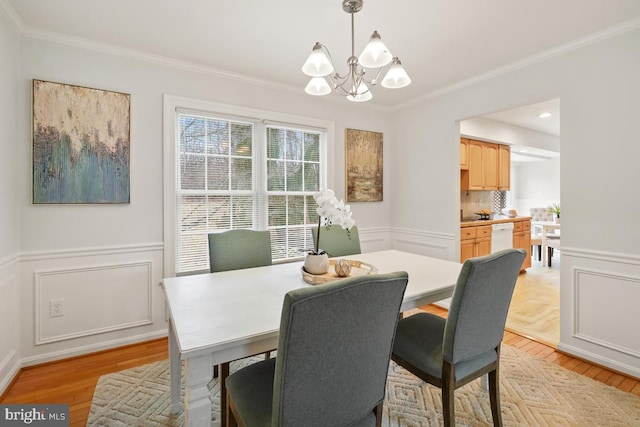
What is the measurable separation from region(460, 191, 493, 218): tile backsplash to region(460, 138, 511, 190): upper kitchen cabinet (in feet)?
1.19

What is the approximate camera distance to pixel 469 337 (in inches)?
55.8

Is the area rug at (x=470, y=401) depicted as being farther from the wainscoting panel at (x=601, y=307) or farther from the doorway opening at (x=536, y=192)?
the doorway opening at (x=536, y=192)

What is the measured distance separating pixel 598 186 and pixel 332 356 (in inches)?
99.2

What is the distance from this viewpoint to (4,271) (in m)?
2.00

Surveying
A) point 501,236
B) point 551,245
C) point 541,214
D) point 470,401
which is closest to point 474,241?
point 501,236

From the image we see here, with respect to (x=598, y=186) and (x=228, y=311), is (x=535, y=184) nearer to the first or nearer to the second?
(x=598, y=186)

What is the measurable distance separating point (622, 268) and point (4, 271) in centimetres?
420

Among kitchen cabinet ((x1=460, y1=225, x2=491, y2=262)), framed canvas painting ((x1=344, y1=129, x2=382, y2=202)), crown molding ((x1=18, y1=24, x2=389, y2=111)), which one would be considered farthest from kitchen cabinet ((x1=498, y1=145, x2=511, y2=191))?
crown molding ((x1=18, y1=24, x2=389, y2=111))

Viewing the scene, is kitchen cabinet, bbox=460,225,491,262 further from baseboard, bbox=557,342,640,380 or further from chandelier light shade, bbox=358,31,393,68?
chandelier light shade, bbox=358,31,393,68

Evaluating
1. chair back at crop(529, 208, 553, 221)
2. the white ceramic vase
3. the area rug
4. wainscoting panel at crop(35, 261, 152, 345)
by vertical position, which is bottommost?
the area rug

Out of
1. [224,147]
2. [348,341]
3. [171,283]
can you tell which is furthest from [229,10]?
[348,341]

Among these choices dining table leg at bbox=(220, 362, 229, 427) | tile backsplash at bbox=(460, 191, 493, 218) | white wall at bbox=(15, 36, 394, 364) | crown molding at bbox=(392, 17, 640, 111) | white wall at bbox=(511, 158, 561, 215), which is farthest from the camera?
white wall at bbox=(511, 158, 561, 215)

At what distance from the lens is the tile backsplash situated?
5047 mm

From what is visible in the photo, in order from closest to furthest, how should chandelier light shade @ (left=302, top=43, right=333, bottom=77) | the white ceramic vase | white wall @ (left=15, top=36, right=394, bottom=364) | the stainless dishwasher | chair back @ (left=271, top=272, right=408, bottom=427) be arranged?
1. chair back @ (left=271, top=272, right=408, bottom=427)
2. chandelier light shade @ (left=302, top=43, right=333, bottom=77)
3. the white ceramic vase
4. white wall @ (left=15, top=36, right=394, bottom=364)
5. the stainless dishwasher
